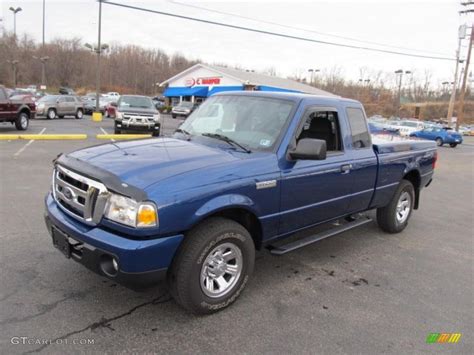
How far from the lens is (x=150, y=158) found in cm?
344

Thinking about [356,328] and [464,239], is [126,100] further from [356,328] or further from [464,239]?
[356,328]

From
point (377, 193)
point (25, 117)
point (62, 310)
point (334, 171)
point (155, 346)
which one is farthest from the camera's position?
point (25, 117)

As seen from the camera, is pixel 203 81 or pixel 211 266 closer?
pixel 211 266

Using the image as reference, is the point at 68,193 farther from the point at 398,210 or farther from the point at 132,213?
the point at 398,210

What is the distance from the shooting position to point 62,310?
329cm

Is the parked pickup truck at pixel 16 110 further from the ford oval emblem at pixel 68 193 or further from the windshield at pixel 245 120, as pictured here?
the ford oval emblem at pixel 68 193

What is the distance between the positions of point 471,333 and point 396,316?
1.98 feet

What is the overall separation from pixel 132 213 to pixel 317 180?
206 centimetres

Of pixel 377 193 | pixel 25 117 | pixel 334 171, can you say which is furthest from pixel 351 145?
pixel 25 117

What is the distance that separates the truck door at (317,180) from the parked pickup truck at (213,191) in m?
0.01

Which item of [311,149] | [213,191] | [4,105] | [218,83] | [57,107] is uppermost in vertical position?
[218,83]

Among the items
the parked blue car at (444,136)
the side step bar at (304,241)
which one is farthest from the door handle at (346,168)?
the parked blue car at (444,136)

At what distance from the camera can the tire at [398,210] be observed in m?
5.84

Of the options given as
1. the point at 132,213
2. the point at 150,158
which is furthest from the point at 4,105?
the point at 132,213
